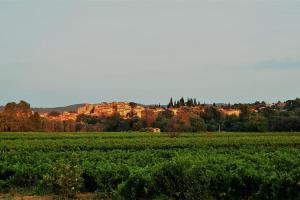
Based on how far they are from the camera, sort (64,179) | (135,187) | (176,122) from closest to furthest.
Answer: (64,179), (135,187), (176,122)

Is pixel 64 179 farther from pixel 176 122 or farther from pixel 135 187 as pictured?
pixel 176 122

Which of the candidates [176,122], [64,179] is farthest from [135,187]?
[176,122]

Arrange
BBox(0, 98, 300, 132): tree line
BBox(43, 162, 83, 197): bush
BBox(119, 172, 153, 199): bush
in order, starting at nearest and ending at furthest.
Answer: BBox(43, 162, 83, 197): bush < BBox(119, 172, 153, 199): bush < BBox(0, 98, 300, 132): tree line

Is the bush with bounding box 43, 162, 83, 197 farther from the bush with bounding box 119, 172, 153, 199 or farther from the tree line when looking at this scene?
the tree line

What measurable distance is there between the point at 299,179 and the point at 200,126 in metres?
84.8

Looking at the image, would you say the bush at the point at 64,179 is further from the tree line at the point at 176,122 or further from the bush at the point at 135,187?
the tree line at the point at 176,122

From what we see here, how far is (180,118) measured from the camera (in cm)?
10438

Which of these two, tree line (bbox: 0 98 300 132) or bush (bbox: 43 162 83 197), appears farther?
tree line (bbox: 0 98 300 132)

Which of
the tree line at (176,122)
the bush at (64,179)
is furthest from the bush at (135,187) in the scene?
the tree line at (176,122)

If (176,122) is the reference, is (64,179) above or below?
below

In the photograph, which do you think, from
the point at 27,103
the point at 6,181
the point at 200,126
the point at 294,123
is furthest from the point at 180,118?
the point at 6,181

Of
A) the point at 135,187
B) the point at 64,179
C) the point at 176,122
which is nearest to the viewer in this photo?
the point at 64,179

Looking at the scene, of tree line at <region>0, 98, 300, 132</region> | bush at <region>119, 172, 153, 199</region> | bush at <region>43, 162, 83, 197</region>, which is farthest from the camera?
tree line at <region>0, 98, 300, 132</region>

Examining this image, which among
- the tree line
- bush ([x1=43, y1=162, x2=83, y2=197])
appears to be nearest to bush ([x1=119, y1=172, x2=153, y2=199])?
bush ([x1=43, y1=162, x2=83, y2=197])
